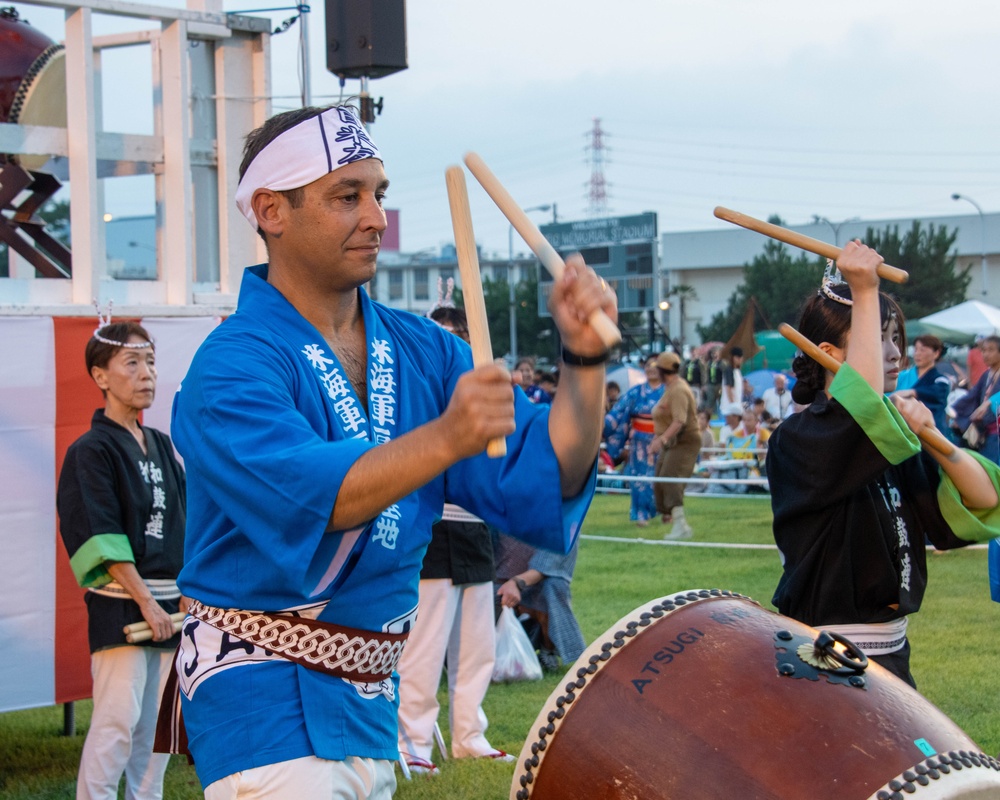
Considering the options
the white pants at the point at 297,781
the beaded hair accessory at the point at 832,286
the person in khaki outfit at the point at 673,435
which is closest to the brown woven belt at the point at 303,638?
the white pants at the point at 297,781

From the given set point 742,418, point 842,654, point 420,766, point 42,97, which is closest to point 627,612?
point 420,766

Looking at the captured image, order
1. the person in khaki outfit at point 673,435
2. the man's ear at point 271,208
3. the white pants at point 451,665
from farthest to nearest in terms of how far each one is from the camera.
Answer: the person in khaki outfit at point 673,435, the white pants at point 451,665, the man's ear at point 271,208

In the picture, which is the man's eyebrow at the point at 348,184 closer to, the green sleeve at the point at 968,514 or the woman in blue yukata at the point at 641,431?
the green sleeve at the point at 968,514

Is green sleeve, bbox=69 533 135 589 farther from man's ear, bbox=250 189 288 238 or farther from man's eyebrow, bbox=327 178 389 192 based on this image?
man's eyebrow, bbox=327 178 389 192

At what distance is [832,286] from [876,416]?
1.77 ft

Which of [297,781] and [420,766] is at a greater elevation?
[297,781]

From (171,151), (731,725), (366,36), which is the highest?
(366,36)

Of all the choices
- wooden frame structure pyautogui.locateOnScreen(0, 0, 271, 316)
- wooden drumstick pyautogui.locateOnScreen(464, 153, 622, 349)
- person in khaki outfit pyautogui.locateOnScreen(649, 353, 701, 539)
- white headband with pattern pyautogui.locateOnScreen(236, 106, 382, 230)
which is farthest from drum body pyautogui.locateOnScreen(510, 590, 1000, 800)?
person in khaki outfit pyautogui.locateOnScreen(649, 353, 701, 539)

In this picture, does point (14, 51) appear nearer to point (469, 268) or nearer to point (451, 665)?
point (451, 665)

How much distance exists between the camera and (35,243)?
5.15 meters

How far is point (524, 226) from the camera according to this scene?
1.81 m

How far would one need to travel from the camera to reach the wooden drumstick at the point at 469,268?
175cm

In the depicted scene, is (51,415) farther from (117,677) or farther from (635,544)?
(635,544)

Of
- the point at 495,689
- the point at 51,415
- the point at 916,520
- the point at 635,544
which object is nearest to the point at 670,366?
the point at 635,544
